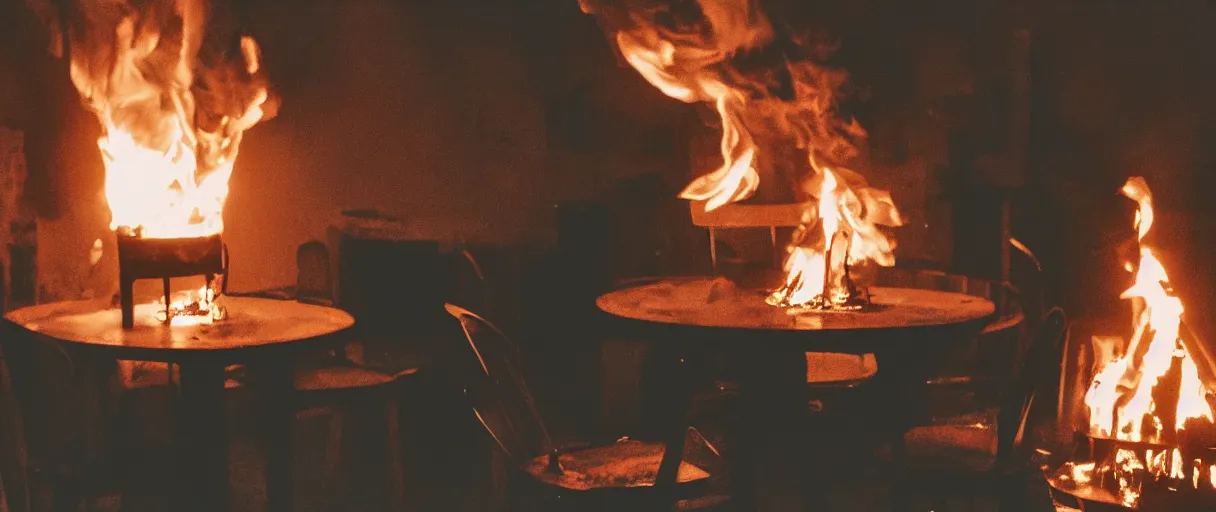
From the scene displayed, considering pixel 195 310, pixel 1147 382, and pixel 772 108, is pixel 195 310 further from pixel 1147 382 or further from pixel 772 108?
pixel 1147 382

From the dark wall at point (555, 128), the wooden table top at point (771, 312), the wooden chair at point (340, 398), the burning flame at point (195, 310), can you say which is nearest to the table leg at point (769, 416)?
the wooden table top at point (771, 312)

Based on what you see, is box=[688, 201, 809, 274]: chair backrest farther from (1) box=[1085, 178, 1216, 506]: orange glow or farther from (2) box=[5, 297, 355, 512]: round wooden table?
(2) box=[5, 297, 355, 512]: round wooden table

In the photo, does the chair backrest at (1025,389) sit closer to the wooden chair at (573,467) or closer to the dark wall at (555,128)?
the wooden chair at (573,467)

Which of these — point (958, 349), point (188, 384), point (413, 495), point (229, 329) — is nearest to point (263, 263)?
point (413, 495)

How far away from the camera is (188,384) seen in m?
3.50

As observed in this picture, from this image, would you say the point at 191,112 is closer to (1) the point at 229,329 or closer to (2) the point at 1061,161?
(1) the point at 229,329

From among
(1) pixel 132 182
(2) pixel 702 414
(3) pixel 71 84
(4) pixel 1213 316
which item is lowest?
(2) pixel 702 414

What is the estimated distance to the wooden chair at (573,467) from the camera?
339cm

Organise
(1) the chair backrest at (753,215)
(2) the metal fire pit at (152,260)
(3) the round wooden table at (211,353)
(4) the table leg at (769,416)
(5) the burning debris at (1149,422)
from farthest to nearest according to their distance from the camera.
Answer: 1. (1) the chair backrest at (753,215)
2. (2) the metal fire pit at (152,260)
3. (4) the table leg at (769,416)
4. (3) the round wooden table at (211,353)
5. (5) the burning debris at (1149,422)

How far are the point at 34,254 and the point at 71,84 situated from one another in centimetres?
75

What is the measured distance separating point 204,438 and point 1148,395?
9.36ft

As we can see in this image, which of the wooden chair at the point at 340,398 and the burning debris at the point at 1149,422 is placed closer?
the burning debris at the point at 1149,422

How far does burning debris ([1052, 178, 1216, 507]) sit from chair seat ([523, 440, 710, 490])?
3.76 ft

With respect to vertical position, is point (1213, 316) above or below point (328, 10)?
below
